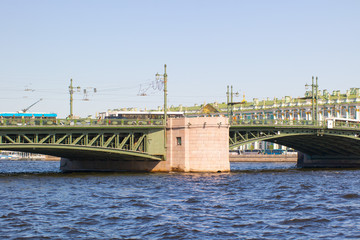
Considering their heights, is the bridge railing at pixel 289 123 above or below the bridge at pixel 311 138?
above

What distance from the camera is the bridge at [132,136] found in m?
55.2

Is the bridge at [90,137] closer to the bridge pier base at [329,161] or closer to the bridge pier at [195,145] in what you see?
the bridge pier at [195,145]

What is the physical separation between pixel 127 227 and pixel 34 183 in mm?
25306

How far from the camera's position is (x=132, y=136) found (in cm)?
6122

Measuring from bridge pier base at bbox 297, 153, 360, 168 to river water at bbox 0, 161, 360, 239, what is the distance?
3829cm

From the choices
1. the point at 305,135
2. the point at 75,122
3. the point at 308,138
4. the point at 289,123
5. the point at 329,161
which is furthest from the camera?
the point at 329,161

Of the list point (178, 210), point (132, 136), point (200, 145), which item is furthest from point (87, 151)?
point (178, 210)

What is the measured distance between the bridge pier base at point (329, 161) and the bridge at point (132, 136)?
12021 mm

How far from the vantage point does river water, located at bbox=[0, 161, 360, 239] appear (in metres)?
26.4

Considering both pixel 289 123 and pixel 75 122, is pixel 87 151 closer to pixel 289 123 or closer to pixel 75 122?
pixel 75 122

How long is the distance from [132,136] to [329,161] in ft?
130

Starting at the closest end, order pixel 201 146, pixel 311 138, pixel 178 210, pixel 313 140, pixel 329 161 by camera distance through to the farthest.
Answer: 1. pixel 178 210
2. pixel 201 146
3. pixel 311 138
4. pixel 313 140
5. pixel 329 161

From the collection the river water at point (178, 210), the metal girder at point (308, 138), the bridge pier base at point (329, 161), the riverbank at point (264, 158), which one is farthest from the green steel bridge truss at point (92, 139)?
the riverbank at point (264, 158)

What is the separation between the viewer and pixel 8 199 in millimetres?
38250
